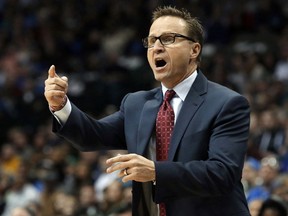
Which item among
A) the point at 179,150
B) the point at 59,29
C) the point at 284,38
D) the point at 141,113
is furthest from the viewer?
the point at 59,29

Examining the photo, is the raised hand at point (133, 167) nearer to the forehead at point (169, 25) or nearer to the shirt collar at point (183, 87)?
the shirt collar at point (183, 87)

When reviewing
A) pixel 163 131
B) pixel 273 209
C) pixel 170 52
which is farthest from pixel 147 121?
pixel 273 209

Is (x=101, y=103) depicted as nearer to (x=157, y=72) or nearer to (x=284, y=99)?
(x=284, y=99)

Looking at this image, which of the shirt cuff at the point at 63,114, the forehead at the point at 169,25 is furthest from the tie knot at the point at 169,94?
the shirt cuff at the point at 63,114

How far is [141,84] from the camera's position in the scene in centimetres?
1225

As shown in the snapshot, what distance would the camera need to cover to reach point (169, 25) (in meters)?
3.35

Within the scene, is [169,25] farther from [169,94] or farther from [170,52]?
[169,94]

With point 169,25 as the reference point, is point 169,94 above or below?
below

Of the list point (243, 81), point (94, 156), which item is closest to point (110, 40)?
point (243, 81)

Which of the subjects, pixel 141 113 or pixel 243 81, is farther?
pixel 243 81

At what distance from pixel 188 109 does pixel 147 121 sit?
22cm

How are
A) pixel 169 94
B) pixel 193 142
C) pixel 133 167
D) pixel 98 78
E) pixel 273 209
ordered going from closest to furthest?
pixel 133 167, pixel 193 142, pixel 169 94, pixel 273 209, pixel 98 78

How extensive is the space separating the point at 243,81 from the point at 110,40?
3546 mm

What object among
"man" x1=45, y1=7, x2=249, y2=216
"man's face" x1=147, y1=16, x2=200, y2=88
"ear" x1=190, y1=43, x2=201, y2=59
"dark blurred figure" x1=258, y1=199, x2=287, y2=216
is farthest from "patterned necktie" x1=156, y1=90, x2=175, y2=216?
"dark blurred figure" x1=258, y1=199, x2=287, y2=216
